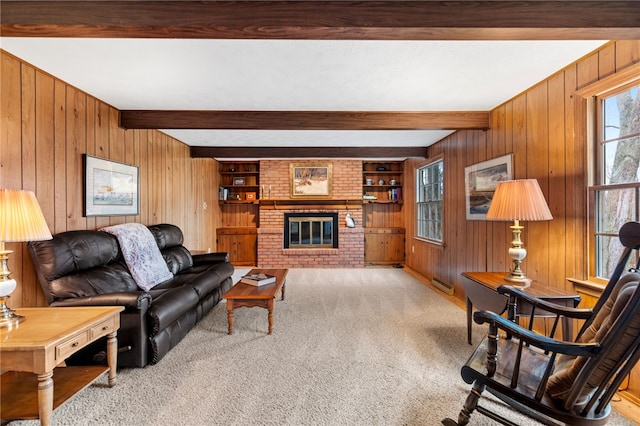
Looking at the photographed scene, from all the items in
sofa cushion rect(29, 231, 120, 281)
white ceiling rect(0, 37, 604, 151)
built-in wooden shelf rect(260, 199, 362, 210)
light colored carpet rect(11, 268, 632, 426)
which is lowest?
light colored carpet rect(11, 268, 632, 426)

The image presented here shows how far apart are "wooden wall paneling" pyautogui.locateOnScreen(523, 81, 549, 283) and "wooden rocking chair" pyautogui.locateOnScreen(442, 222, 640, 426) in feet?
3.39

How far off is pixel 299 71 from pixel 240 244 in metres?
4.71

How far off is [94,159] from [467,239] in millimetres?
4335

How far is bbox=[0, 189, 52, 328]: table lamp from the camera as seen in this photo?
1.47 meters

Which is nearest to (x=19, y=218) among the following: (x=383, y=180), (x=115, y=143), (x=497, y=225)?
(x=115, y=143)

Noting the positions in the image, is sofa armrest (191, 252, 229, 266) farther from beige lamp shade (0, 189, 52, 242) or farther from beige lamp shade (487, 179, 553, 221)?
beige lamp shade (487, 179, 553, 221)

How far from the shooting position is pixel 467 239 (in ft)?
11.8

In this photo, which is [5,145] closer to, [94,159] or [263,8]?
[94,159]

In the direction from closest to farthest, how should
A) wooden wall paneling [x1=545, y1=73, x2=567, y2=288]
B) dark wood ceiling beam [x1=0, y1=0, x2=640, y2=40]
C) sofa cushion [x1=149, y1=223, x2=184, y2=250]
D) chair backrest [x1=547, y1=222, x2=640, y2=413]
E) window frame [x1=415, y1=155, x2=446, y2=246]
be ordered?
chair backrest [x1=547, y1=222, x2=640, y2=413] < dark wood ceiling beam [x1=0, y1=0, x2=640, y2=40] < wooden wall paneling [x1=545, y1=73, x2=567, y2=288] < sofa cushion [x1=149, y1=223, x2=184, y2=250] < window frame [x1=415, y1=155, x2=446, y2=246]

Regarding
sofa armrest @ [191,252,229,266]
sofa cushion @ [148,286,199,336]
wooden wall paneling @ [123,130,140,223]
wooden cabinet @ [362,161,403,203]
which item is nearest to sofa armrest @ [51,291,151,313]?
sofa cushion @ [148,286,199,336]

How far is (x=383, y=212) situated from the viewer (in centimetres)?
636

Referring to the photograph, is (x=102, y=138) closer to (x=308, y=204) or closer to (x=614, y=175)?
(x=308, y=204)

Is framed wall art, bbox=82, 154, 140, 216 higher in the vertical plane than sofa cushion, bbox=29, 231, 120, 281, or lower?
higher

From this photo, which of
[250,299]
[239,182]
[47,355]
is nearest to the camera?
[47,355]
